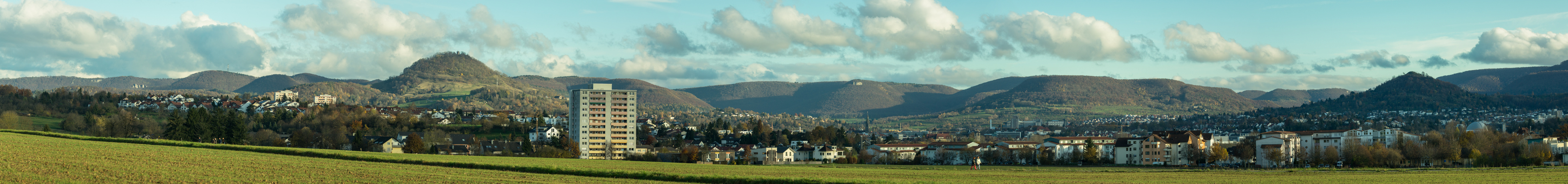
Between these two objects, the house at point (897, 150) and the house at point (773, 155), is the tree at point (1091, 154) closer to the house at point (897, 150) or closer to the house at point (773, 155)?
the house at point (897, 150)

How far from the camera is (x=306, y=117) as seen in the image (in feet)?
480

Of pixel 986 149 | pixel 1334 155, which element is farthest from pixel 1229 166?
pixel 986 149

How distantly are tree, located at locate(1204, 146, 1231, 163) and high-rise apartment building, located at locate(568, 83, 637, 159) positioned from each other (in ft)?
201

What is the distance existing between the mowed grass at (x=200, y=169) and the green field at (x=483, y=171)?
0.12 metres

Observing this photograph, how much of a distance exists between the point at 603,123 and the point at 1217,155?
6656 cm

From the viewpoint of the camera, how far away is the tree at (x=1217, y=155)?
103 metres

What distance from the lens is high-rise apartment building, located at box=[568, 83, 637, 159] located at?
121m

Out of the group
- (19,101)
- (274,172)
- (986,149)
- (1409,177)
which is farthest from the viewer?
(19,101)

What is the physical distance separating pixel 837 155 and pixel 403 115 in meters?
66.3

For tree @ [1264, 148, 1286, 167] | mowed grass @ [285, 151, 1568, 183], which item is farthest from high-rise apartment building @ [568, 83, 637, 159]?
tree @ [1264, 148, 1286, 167]

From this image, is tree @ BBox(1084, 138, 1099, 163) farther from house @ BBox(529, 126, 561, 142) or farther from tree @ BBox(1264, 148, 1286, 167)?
house @ BBox(529, 126, 561, 142)

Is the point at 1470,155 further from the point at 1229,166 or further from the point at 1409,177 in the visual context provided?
the point at 1409,177

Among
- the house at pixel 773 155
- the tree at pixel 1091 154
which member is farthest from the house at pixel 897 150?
the tree at pixel 1091 154

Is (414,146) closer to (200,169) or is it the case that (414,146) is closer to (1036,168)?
(1036,168)
